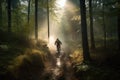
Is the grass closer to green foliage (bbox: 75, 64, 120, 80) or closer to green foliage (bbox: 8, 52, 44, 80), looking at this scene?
green foliage (bbox: 8, 52, 44, 80)

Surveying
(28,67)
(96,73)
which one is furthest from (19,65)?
(96,73)

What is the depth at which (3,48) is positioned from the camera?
1827 centimetres

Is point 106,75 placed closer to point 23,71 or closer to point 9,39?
point 23,71

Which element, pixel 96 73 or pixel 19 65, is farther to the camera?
pixel 19 65

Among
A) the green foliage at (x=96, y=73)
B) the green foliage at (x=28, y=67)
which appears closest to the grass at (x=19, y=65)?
the green foliage at (x=28, y=67)

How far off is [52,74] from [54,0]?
2280 cm

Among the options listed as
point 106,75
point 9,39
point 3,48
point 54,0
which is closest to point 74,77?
point 106,75

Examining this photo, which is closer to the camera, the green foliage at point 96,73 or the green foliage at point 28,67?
the green foliage at point 96,73

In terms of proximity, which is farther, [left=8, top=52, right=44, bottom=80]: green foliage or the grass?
[left=8, top=52, right=44, bottom=80]: green foliage

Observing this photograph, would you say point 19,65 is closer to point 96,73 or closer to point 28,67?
point 28,67

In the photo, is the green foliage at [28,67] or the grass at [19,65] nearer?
the grass at [19,65]

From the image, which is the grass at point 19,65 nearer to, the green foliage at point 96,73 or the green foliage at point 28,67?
the green foliage at point 28,67

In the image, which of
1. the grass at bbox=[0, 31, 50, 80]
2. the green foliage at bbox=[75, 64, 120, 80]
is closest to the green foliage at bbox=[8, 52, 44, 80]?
the grass at bbox=[0, 31, 50, 80]

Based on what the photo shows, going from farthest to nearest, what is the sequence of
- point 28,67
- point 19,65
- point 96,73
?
point 28,67 < point 19,65 < point 96,73
